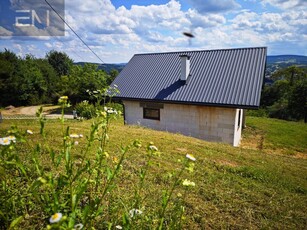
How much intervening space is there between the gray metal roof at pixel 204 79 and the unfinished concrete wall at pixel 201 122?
493 mm

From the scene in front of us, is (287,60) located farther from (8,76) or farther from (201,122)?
(201,122)

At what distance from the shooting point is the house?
10.9 metres

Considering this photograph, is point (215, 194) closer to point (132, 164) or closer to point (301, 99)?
point (132, 164)

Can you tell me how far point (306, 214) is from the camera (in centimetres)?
339

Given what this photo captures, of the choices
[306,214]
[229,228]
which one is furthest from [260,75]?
[229,228]

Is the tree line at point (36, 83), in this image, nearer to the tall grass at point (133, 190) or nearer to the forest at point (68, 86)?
the forest at point (68, 86)

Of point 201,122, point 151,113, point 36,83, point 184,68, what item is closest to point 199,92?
point 201,122

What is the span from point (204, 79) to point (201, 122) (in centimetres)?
261

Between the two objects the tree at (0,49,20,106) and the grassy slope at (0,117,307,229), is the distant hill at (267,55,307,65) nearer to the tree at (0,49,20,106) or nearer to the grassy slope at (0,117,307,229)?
the tree at (0,49,20,106)

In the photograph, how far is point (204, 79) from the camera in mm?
12438

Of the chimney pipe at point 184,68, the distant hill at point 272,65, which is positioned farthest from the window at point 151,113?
the distant hill at point 272,65

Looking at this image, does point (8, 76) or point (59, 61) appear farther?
point (59, 61)

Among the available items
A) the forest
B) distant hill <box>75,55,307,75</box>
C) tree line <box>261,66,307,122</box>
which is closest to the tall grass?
distant hill <box>75,55,307,75</box>

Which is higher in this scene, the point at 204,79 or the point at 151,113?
the point at 204,79
